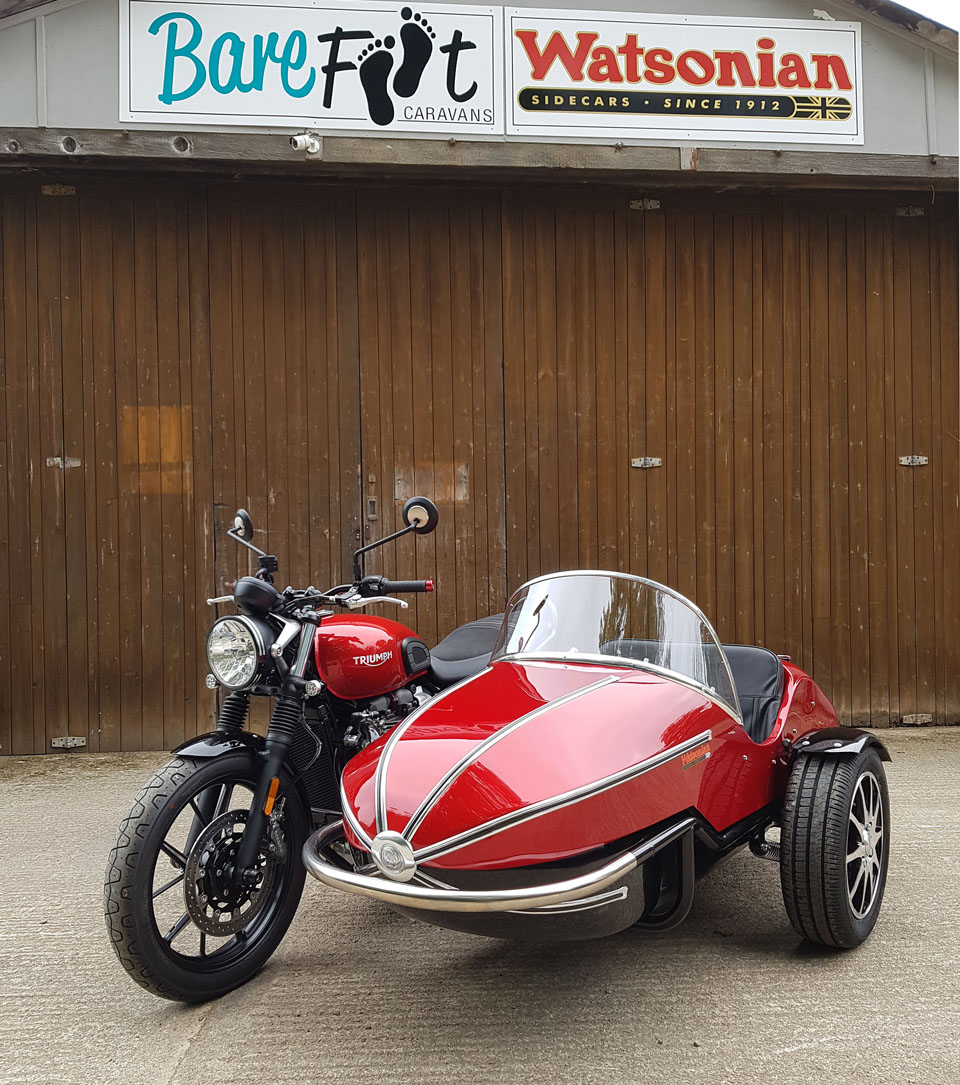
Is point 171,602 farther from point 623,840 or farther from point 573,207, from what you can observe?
point 623,840

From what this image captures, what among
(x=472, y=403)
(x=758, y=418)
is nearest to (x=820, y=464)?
(x=758, y=418)

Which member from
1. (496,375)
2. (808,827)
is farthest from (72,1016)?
(496,375)

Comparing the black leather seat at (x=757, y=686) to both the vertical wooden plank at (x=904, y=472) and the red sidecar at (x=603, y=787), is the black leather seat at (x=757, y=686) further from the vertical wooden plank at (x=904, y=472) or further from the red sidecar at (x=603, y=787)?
the vertical wooden plank at (x=904, y=472)

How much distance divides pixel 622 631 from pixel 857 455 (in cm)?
405

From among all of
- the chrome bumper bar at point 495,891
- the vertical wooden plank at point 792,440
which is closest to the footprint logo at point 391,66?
the vertical wooden plank at point 792,440

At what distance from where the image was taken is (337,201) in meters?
5.86

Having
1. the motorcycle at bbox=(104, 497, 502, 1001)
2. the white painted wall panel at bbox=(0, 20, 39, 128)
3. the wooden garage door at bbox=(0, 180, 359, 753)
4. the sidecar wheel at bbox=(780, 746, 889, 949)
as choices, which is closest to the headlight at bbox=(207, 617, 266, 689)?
the motorcycle at bbox=(104, 497, 502, 1001)

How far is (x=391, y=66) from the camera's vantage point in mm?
5410

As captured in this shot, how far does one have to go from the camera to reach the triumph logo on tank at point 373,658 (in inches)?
118

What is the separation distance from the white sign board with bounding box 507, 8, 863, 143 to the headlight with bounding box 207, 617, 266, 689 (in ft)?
12.9

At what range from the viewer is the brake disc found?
2576 mm

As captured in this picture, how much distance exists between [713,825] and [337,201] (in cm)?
464

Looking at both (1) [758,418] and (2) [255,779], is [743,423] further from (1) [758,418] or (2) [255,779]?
(2) [255,779]

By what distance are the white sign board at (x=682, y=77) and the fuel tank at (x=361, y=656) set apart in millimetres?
3637
